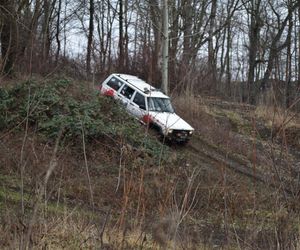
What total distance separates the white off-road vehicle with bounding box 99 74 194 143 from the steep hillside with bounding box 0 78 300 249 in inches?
19.7

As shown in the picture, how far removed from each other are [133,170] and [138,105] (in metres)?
12.0

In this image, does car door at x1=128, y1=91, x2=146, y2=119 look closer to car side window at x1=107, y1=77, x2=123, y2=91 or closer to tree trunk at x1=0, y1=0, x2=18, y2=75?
car side window at x1=107, y1=77, x2=123, y2=91

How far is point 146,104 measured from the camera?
18.8 metres

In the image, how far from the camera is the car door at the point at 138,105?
18797mm

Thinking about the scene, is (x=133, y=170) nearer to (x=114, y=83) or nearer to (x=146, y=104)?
(x=146, y=104)

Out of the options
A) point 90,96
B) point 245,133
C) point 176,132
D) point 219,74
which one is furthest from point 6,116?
point 219,74

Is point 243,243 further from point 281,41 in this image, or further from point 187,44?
point 281,41

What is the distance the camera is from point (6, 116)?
51.6ft

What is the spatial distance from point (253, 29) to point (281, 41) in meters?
2.13

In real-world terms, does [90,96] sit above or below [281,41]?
below

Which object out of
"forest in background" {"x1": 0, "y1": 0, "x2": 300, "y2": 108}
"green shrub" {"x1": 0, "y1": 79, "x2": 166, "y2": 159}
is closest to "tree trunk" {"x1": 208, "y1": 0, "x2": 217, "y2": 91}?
"forest in background" {"x1": 0, "y1": 0, "x2": 300, "y2": 108}

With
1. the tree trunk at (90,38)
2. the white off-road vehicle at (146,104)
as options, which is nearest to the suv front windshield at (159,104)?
the white off-road vehicle at (146,104)

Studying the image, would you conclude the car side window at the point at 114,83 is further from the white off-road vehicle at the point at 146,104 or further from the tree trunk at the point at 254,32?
the tree trunk at the point at 254,32

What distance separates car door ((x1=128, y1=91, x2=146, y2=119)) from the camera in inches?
740
